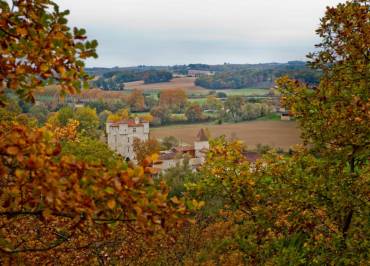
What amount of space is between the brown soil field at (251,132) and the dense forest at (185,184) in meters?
73.2

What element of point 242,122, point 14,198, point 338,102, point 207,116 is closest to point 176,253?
point 338,102

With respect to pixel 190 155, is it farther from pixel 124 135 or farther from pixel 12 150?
pixel 12 150

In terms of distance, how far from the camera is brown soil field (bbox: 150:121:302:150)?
92.5 metres

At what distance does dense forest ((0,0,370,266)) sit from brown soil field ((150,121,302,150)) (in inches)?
2881

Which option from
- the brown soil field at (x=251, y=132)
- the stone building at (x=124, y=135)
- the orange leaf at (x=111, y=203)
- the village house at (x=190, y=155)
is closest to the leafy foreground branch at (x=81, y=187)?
the orange leaf at (x=111, y=203)

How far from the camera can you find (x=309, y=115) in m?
12.0

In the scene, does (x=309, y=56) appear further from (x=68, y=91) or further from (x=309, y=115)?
(x=68, y=91)

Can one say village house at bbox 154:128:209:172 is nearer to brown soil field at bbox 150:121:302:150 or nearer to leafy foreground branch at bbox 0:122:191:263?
brown soil field at bbox 150:121:302:150

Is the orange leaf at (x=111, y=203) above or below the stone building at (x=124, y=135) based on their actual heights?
above

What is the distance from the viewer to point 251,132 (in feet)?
353

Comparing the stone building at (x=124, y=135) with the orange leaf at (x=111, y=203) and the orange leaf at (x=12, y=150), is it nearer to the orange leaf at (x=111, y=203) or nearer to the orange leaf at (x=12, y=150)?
the orange leaf at (x=12, y=150)

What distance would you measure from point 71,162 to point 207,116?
5385 inches

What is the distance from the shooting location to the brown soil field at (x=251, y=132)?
92.5 metres

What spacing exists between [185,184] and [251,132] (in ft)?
315
